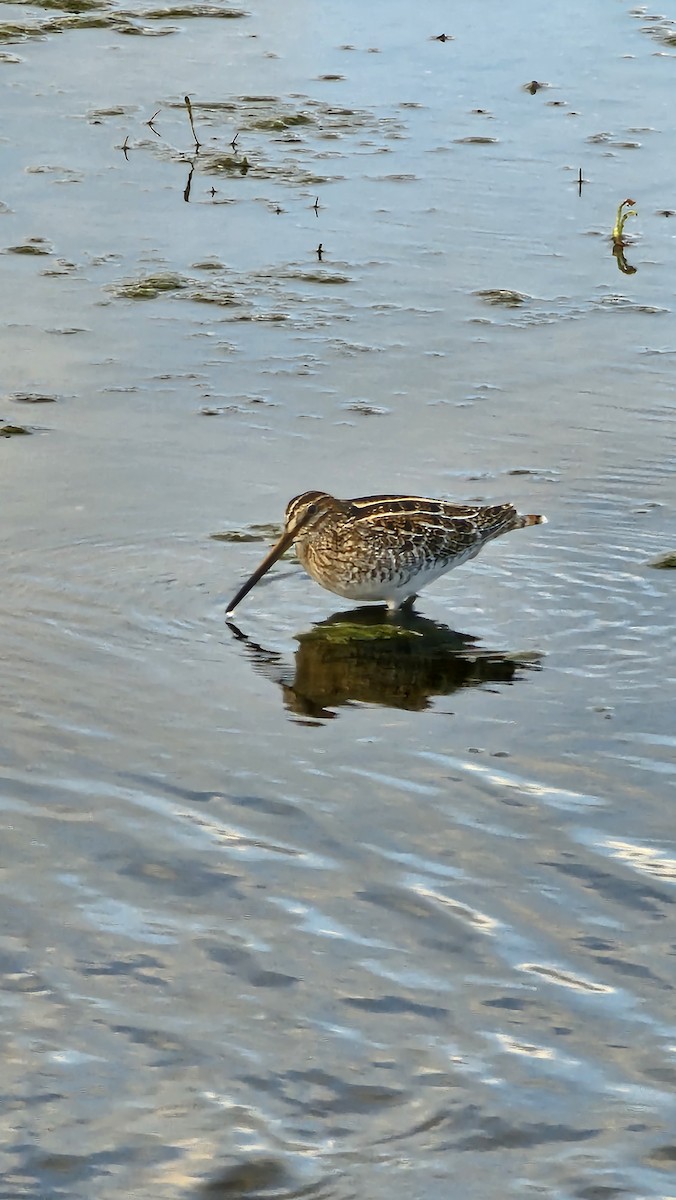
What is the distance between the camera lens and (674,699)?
20.6 feet

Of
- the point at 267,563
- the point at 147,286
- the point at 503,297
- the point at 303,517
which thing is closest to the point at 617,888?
the point at 303,517

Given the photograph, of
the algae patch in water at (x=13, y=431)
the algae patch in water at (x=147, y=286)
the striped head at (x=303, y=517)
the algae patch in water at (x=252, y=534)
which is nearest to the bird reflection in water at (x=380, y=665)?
the striped head at (x=303, y=517)

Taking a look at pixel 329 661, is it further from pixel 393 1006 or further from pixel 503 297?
pixel 503 297

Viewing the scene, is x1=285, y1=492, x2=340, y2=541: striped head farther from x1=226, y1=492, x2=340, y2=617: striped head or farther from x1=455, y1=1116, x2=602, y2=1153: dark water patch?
x1=455, y1=1116, x2=602, y2=1153: dark water patch

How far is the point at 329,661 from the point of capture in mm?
6738

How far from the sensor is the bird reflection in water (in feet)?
21.0

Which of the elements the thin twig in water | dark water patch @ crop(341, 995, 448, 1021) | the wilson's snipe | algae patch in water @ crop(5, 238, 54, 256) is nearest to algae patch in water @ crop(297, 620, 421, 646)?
the wilson's snipe

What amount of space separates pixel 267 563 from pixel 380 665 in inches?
28.4

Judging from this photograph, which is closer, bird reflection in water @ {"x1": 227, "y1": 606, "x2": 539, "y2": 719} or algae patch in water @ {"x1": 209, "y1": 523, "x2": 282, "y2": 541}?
bird reflection in water @ {"x1": 227, "y1": 606, "x2": 539, "y2": 719}

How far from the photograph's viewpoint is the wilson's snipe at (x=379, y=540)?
6996mm

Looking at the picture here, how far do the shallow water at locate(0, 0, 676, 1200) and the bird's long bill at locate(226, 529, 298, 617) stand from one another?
0.22 ft

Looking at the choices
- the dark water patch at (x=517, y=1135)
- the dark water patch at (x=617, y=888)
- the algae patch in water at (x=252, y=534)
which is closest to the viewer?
the dark water patch at (x=517, y=1135)

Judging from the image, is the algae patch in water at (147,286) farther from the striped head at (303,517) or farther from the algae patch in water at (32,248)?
the striped head at (303,517)

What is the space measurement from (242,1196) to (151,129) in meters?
9.94
